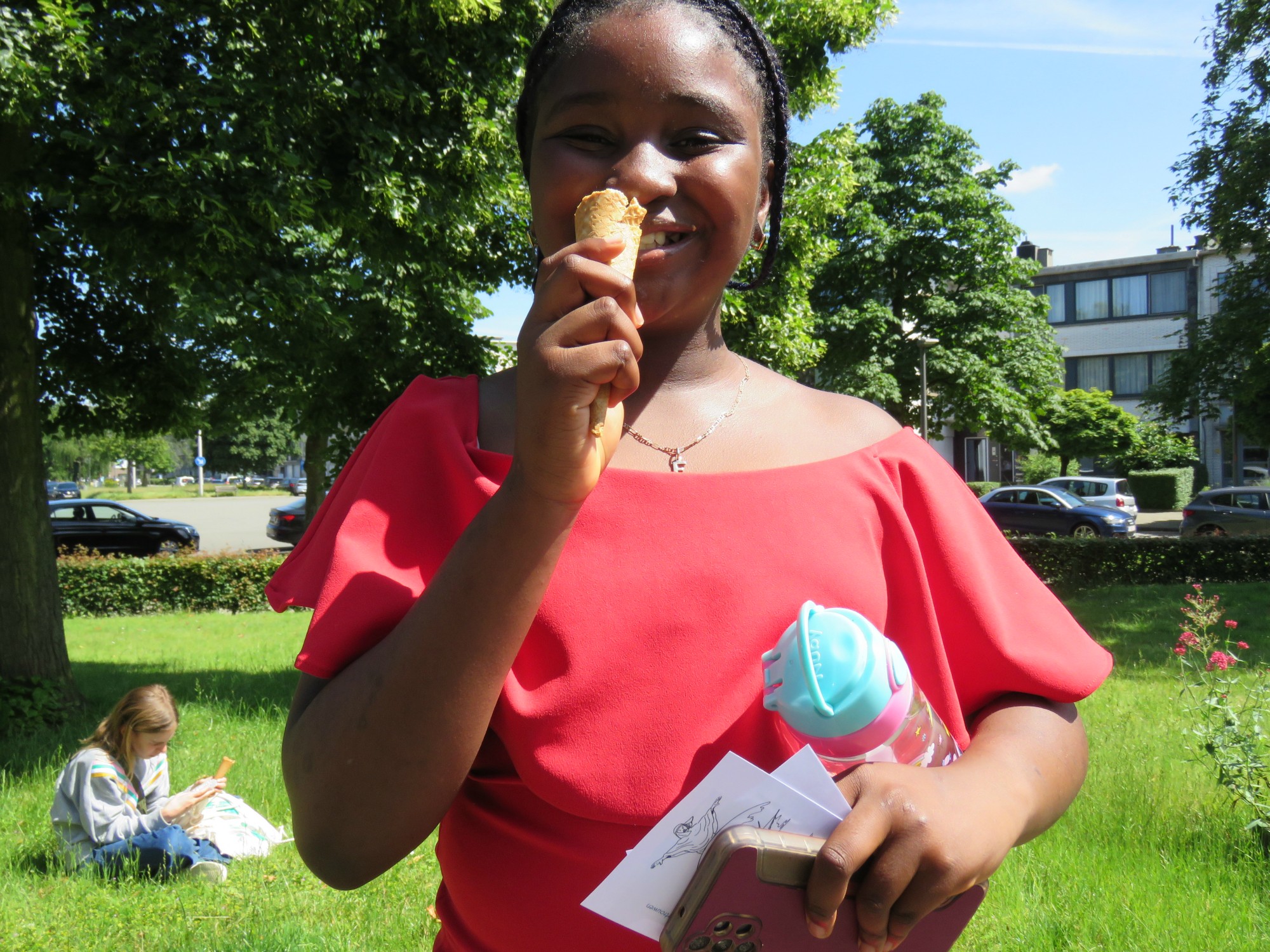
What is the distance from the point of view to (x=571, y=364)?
3.14ft

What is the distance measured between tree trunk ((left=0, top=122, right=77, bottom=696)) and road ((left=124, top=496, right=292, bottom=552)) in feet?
41.2

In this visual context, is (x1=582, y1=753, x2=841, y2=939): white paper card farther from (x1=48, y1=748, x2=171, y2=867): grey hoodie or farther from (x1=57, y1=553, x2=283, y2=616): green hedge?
(x1=57, y1=553, x2=283, y2=616): green hedge

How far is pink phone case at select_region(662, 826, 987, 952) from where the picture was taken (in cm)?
94

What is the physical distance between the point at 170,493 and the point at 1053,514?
5805 cm

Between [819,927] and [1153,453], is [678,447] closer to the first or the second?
[819,927]

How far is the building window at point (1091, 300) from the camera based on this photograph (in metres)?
46.2

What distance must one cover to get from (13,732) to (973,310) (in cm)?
2324

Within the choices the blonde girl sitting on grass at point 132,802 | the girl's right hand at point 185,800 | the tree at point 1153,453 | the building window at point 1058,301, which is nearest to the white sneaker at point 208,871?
the blonde girl sitting on grass at point 132,802

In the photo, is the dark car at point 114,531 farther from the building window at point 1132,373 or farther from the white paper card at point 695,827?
the building window at point 1132,373

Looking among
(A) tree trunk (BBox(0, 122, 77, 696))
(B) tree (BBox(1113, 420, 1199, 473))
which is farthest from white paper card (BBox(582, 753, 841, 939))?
(B) tree (BBox(1113, 420, 1199, 473))

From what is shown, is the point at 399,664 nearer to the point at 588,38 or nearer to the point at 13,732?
the point at 588,38

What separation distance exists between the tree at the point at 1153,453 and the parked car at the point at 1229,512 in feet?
47.2

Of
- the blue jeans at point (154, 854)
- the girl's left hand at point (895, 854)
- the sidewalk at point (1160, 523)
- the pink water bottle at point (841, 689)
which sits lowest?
the sidewalk at point (1160, 523)

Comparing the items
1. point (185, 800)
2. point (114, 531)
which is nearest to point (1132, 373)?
point (114, 531)
